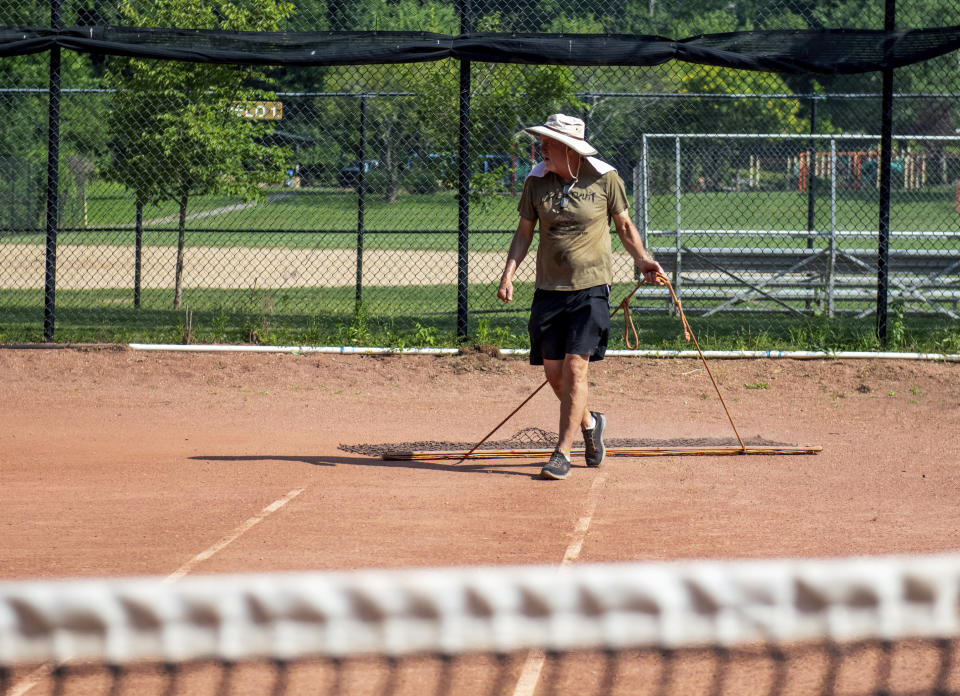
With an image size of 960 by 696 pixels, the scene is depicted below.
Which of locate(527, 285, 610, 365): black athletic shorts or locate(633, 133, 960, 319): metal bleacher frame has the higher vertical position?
locate(633, 133, 960, 319): metal bleacher frame

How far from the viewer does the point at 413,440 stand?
8.56 metres

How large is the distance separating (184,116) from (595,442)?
773 cm

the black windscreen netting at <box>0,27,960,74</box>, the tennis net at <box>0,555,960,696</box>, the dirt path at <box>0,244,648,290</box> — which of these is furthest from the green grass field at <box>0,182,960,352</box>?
the tennis net at <box>0,555,960,696</box>

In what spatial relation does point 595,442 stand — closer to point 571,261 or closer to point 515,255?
point 571,261

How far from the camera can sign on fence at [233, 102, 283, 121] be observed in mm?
13250

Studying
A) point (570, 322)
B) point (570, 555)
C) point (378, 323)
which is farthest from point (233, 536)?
point (378, 323)

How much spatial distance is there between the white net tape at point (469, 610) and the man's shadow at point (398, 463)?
4.78 metres

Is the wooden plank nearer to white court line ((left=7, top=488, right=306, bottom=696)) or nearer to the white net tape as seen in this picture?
white court line ((left=7, top=488, right=306, bottom=696))

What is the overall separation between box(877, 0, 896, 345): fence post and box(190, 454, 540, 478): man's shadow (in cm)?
492

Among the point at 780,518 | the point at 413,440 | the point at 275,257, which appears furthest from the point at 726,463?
the point at 275,257

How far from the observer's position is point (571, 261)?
7.14 meters

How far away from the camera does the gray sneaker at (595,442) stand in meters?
7.48

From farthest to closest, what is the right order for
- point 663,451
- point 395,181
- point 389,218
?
point 389,218, point 395,181, point 663,451

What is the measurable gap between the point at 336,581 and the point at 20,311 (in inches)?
497
